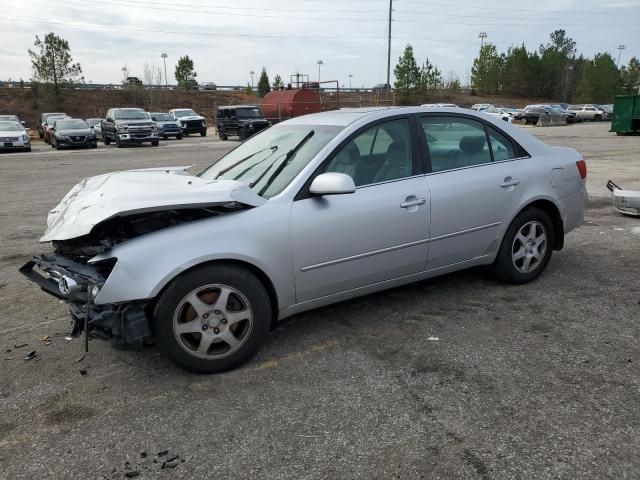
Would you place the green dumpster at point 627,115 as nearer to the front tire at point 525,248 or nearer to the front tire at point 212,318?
the front tire at point 525,248

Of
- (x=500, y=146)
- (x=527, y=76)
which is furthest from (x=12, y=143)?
(x=527, y=76)

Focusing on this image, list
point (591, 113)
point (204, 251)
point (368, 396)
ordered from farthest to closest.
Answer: point (591, 113) → point (204, 251) → point (368, 396)

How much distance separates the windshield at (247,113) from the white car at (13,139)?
10802 mm

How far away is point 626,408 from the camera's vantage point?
2.72 metres

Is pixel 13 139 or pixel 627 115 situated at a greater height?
pixel 627 115

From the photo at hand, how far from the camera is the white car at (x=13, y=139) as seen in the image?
22828 mm

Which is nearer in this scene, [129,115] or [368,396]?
[368,396]

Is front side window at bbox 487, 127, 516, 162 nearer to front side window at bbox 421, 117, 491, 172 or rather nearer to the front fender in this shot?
front side window at bbox 421, 117, 491, 172

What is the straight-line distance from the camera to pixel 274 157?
3.87 meters

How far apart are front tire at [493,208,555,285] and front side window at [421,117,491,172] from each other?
2.10 feet

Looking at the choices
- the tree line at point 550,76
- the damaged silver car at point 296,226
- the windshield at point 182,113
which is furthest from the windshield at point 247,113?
the tree line at point 550,76

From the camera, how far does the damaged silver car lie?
9.81ft

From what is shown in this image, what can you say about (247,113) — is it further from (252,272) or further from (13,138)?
(252,272)

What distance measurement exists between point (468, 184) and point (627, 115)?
27.9 metres
